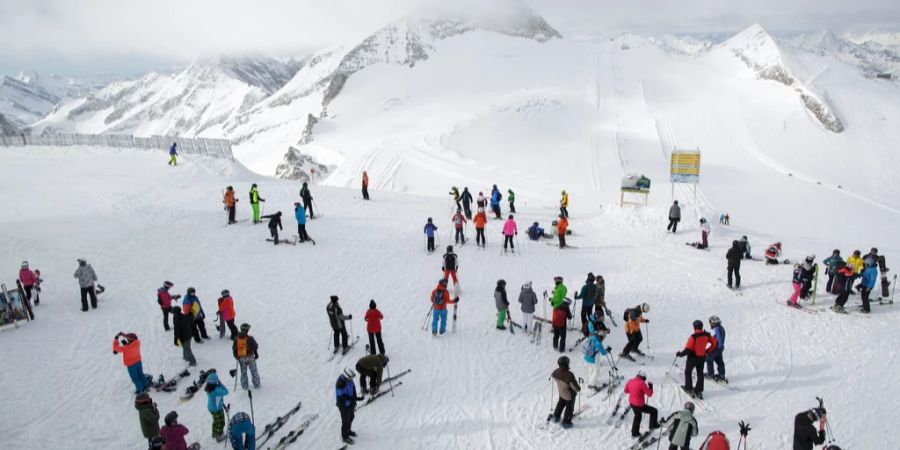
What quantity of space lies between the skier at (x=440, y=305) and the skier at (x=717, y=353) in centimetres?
619

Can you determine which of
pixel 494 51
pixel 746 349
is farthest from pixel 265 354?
pixel 494 51

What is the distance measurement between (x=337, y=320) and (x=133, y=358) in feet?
14.2

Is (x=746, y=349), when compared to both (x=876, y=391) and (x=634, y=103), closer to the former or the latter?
(x=876, y=391)

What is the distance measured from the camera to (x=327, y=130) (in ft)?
252

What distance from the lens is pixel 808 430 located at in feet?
27.8

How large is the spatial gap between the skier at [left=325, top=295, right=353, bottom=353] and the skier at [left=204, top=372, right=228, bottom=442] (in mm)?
3252

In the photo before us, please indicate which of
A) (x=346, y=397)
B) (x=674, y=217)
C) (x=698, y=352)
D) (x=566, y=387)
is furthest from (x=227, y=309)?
(x=674, y=217)

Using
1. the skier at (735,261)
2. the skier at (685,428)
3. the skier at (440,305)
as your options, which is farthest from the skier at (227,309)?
the skier at (735,261)

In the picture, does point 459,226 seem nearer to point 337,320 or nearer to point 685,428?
point 337,320

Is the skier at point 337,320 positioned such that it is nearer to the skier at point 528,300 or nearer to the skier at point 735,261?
the skier at point 528,300

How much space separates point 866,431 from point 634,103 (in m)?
55.9

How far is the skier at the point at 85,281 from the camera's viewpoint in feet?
50.3

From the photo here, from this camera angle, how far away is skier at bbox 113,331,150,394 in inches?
439

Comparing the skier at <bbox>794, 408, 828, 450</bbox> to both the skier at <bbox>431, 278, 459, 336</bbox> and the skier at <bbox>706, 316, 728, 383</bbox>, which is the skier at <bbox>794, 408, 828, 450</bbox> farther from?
the skier at <bbox>431, 278, 459, 336</bbox>
